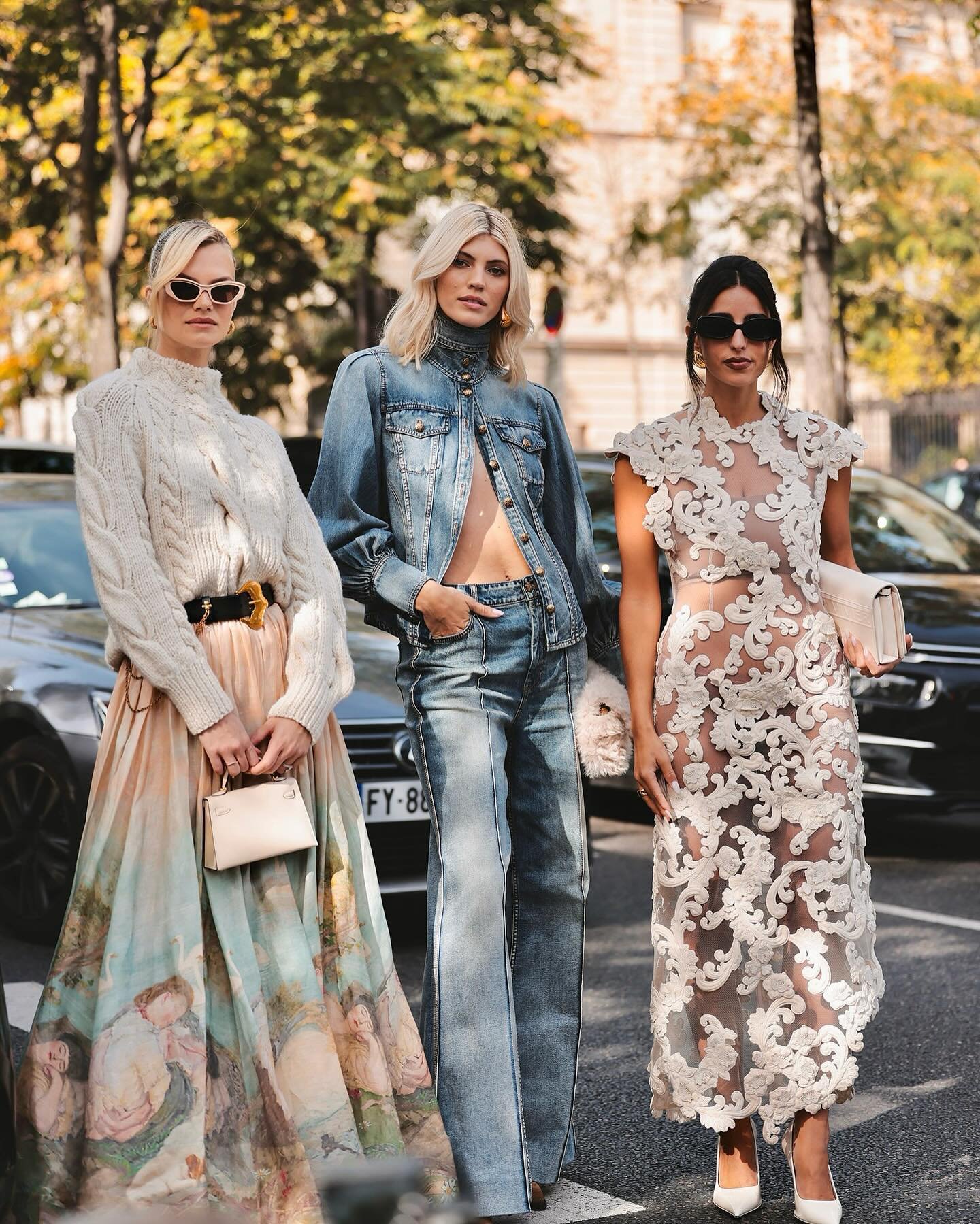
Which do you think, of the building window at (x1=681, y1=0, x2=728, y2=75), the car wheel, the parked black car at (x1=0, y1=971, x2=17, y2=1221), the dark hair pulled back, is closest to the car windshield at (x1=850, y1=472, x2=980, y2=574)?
the car wheel

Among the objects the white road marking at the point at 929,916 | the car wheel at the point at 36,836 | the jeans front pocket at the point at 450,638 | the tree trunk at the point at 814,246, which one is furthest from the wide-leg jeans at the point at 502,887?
the tree trunk at the point at 814,246

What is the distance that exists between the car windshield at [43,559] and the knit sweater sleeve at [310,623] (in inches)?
135

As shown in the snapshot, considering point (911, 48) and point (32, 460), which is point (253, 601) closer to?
point (32, 460)

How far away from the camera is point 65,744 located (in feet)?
20.3

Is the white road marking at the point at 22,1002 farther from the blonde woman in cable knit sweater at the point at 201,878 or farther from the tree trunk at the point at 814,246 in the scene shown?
the tree trunk at the point at 814,246

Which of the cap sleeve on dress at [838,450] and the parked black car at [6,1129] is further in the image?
the cap sleeve on dress at [838,450]

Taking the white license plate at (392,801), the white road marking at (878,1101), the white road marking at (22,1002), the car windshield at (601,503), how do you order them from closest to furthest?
the white road marking at (878,1101) → the white road marking at (22,1002) → the white license plate at (392,801) → the car windshield at (601,503)

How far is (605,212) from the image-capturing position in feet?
124

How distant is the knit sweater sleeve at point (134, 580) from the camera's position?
10.8 feet

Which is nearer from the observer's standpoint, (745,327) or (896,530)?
(745,327)

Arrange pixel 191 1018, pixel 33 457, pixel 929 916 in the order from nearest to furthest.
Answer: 1. pixel 191 1018
2. pixel 929 916
3. pixel 33 457

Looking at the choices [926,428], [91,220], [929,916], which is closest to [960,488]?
[926,428]

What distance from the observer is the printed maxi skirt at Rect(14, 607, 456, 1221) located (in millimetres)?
3225

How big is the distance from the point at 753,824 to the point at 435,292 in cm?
132
